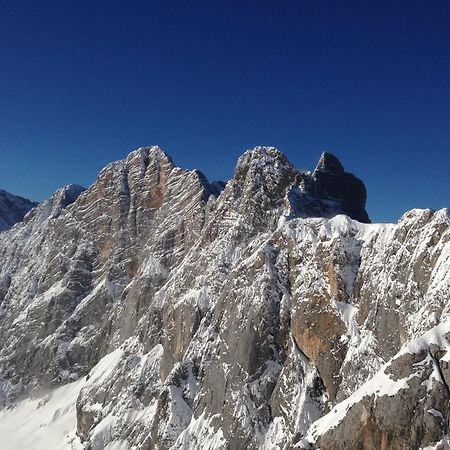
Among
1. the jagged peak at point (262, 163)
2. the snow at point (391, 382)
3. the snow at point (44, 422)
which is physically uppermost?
the jagged peak at point (262, 163)

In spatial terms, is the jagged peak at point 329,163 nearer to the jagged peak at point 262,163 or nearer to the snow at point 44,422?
the jagged peak at point 262,163

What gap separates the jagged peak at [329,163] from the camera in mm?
129750

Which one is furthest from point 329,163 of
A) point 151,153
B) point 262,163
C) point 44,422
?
point 44,422

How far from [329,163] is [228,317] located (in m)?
58.9

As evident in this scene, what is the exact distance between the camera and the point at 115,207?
160500mm

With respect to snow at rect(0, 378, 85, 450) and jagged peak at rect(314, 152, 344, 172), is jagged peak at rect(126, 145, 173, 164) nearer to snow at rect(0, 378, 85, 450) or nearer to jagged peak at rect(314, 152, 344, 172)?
jagged peak at rect(314, 152, 344, 172)

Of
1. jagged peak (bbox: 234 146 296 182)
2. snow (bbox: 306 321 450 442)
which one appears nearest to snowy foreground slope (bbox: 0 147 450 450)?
snow (bbox: 306 321 450 442)

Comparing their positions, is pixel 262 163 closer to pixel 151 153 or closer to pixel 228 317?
pixel 228 317

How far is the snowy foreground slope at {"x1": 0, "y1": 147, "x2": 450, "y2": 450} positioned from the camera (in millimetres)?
53250

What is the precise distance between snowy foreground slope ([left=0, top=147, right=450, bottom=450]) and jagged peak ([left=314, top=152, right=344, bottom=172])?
0.69 m

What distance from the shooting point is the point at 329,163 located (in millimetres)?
130750

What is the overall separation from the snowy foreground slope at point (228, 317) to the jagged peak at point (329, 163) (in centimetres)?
69

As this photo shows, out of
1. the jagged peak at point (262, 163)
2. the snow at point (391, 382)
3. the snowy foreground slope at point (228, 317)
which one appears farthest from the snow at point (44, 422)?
the snow at point (391, 382)

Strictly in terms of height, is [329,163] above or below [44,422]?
above
